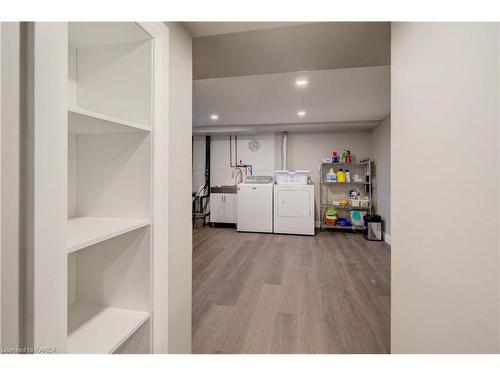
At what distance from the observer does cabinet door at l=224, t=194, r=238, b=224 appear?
5.72 metres

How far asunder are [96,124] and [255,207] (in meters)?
4.50

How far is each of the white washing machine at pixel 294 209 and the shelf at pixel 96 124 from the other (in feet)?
14.1

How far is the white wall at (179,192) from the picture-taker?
3.84 ft

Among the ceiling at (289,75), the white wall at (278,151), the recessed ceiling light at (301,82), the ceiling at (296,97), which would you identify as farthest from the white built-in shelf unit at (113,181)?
the white wall at (278,151)

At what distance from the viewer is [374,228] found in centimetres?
467

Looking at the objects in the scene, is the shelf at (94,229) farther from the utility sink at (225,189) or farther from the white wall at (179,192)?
the utility sink at (225,189)

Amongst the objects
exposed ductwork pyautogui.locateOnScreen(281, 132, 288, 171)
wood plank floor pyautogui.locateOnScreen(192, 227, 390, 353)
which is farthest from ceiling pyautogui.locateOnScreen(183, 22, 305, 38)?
exposed ductwork pyautogui.locateOnScreen(281, 132, 288, 171)

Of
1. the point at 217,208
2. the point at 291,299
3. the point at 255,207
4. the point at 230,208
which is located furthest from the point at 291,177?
the point at 291,299

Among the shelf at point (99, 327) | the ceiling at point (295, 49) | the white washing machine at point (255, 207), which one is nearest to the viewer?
the shelf at point (99, 327)

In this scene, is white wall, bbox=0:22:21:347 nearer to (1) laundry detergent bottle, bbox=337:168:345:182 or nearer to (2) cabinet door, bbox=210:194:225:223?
(2) cabinet door, bbox=210:194:225:223

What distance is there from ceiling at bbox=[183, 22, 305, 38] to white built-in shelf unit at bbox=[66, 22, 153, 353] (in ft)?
1.47

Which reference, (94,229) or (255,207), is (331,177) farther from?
(94,229)
